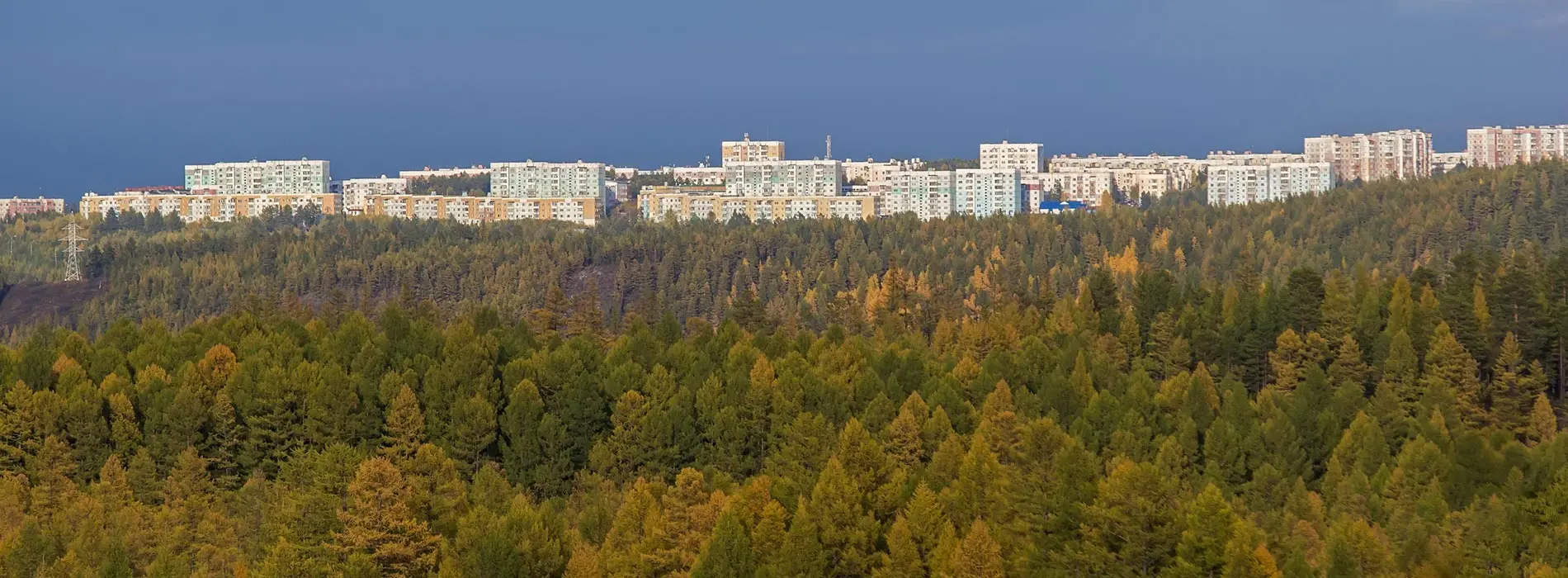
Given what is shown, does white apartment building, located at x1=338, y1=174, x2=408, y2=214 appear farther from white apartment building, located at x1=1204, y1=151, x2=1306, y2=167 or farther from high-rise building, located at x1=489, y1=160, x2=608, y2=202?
white apartment building, located at x1=1204, y1=151, x2=1306, y2=167

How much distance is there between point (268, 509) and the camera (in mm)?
44000

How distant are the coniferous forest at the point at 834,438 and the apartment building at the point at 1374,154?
89313mm

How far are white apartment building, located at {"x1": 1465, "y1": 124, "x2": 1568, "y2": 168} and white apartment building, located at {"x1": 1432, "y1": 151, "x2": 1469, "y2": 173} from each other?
965 millimetres

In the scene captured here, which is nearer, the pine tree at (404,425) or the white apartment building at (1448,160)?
the pine tree at (404,425)

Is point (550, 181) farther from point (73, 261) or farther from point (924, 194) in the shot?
point (73, 261)

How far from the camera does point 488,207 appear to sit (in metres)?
176

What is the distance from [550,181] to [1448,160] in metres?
74.3

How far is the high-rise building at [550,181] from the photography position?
183 metres

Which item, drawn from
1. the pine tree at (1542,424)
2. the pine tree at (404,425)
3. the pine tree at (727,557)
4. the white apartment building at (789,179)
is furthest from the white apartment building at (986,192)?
the pine tree at (727,557)

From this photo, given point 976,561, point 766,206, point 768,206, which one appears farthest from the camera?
point 768,206

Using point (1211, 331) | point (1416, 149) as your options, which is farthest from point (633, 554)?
point (1416, 149)

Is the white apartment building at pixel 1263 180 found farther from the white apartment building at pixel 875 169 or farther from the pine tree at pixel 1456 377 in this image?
the pine tree at pixel 1456 377

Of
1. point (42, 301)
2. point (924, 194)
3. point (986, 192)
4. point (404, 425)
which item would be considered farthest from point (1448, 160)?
point (404, 425)

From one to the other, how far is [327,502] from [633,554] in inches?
215
